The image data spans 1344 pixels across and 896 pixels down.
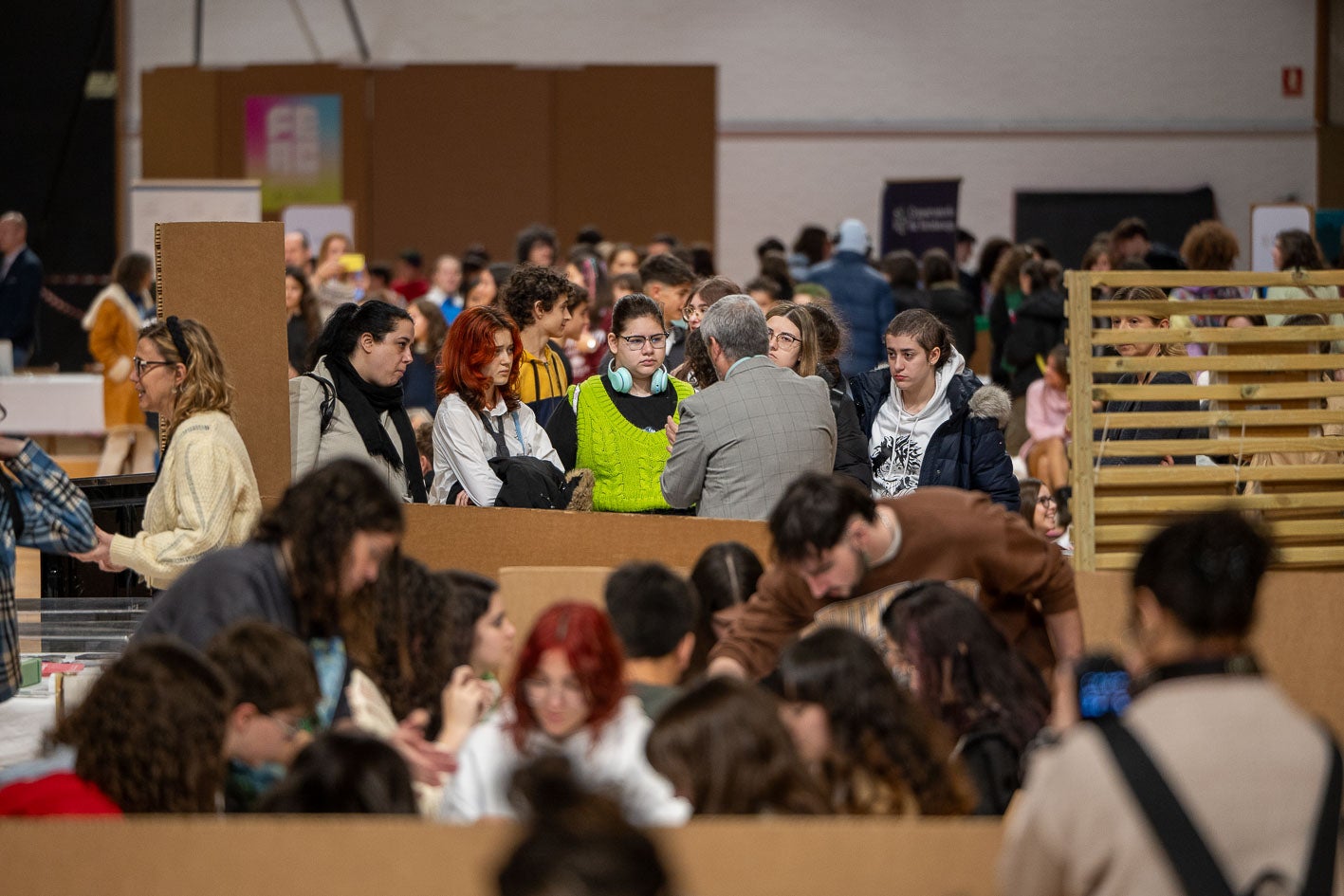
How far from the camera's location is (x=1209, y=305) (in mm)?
4043

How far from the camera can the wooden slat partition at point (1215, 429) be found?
4023 mm

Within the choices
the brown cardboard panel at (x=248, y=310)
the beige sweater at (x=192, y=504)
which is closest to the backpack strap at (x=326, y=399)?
the brown cardboard panel at (x=248, y=310)

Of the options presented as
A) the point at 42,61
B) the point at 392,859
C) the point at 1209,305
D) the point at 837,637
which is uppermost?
the point at 42,61

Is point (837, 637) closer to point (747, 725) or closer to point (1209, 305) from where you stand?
point (747, 725)

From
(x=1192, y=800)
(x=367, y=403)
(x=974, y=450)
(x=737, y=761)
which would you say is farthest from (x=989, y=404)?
(x=1192, y=800)

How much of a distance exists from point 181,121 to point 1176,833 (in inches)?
562

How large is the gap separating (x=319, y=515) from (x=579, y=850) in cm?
162

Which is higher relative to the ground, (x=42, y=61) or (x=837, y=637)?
(x=42, y=61)

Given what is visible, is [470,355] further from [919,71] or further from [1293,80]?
[1293,80]

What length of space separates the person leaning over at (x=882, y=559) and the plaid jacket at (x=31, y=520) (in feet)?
5.05

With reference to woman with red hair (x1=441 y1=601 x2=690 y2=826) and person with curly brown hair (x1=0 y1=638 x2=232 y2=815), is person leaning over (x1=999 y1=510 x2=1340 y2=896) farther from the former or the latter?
person with curly brown hair (x1=0 y1=638 x2=232 y2=815)

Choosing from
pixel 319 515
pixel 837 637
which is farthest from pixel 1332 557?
pixel 319 515

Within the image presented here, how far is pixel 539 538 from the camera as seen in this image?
180 inches

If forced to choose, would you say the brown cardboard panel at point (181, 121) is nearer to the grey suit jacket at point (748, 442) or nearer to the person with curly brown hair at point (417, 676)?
the grey suit jacket at point (748, 442)
